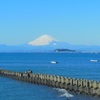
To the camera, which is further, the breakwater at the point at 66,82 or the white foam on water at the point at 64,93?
the white foam on water at the point at 64,93

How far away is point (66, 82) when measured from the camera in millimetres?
59938

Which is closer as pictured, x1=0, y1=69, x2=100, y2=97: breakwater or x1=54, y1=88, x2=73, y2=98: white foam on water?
x1=0, y1=69, x2=100, y2=97: breakwater

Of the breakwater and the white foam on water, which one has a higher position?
the breakwater

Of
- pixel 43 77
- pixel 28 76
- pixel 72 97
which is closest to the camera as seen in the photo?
pixel 72 97

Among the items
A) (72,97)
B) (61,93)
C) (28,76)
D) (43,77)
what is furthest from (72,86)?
(28,76)

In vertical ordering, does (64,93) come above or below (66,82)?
below

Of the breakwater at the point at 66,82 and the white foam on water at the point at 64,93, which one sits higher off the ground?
the breakwater at the point at 66,82

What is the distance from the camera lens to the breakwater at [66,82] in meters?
52.0

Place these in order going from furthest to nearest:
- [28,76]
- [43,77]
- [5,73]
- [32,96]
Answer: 1. [5,73]
2. [28,76]
3. [43,77]
4. [32,96]

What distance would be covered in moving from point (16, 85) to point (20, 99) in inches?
705

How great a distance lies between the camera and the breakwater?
52.0 metres

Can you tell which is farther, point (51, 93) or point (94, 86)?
point (51, 93)

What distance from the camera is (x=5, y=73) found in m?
90.4

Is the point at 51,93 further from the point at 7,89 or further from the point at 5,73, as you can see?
the point at 5,73
